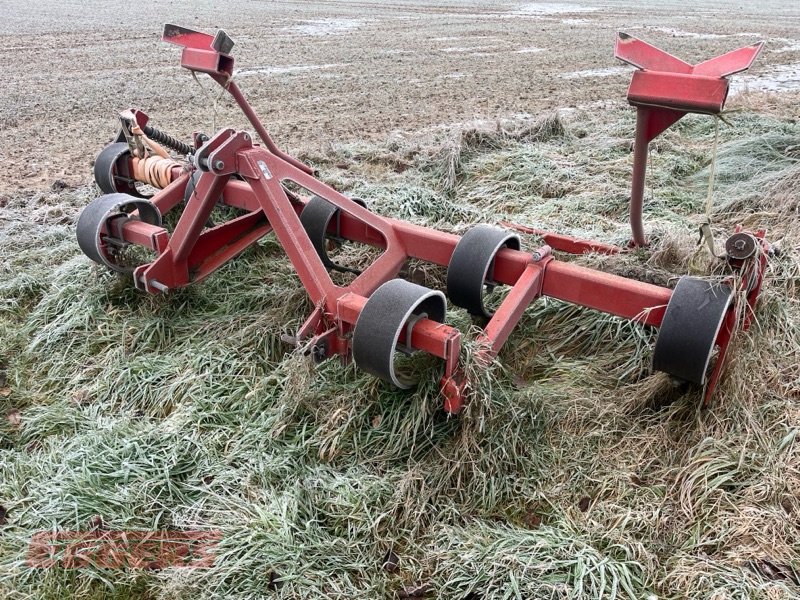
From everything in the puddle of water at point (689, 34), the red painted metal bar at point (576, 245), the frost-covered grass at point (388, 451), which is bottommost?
the frost-covered grass at point (388, 451)

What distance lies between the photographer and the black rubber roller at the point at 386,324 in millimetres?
2768

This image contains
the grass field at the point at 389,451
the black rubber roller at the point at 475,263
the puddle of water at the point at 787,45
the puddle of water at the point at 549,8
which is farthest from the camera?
the puddle of water at the point at 549,8

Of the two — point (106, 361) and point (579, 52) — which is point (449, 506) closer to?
point (106, 361)

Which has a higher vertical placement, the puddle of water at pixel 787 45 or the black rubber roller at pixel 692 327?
the black rubber roller at pixel 692 327

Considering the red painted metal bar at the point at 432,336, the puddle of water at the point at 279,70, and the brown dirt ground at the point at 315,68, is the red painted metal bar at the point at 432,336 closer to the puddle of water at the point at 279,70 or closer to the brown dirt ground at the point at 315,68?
the brown dirt ground at the point at 315,68

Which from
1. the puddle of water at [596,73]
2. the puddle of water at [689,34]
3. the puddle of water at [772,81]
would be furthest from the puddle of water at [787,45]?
the puddle of water at [596,73]

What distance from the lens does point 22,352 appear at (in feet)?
12.8

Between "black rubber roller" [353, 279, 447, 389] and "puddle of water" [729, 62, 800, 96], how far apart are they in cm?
861

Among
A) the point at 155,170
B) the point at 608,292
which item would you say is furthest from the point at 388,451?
the point at 155,170

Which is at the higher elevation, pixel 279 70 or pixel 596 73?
pixel 279 70

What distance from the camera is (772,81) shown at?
1126 centimetres

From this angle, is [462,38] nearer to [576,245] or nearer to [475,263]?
[576,245]

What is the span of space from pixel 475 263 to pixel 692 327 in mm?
1105

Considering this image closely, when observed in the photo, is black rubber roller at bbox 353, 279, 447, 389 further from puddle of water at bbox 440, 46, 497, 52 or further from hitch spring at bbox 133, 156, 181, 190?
puddle of water at bbox 440, 46, 497, 52
